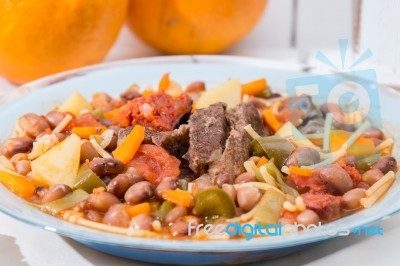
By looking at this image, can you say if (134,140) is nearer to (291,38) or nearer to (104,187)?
(104,187)

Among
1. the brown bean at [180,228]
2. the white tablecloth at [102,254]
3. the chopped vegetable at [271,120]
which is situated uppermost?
the chopped vegetable at [271,120]

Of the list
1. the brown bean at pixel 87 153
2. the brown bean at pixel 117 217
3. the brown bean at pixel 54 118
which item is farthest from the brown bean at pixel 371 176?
the brown bean at pixel 54 118

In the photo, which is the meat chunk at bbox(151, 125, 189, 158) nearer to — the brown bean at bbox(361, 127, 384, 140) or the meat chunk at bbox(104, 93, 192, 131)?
the meat chunk at bbox(104, 93, 192, 131)

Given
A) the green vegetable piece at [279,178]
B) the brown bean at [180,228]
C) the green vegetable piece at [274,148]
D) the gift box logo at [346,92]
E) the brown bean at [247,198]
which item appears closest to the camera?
the brown bean at [180,228]

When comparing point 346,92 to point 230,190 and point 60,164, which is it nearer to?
point 230,190

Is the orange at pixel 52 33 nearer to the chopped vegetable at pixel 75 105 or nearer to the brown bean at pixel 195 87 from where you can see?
the chopped vegetable at pixel 75 105

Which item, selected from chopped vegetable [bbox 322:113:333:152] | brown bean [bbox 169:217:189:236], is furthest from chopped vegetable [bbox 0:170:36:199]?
chopped vegetable [bbox 322:113:333:152]

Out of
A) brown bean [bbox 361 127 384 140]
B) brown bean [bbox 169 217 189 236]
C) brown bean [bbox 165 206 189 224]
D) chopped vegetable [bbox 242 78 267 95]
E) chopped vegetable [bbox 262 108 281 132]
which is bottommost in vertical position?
brown bean [bbox 169 217 189 236]
